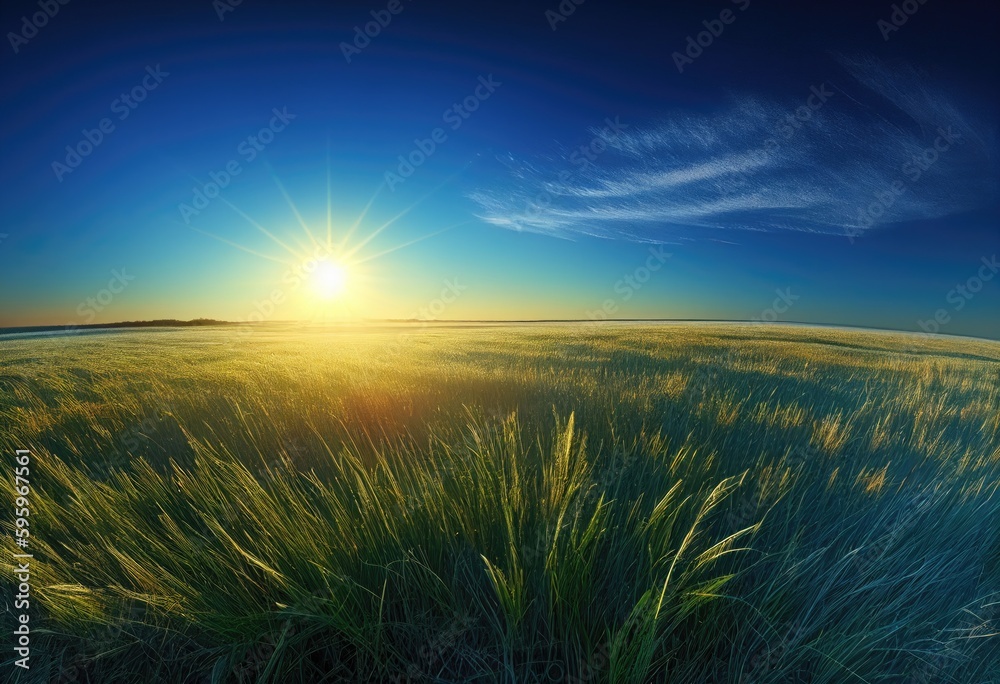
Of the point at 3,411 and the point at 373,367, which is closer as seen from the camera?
the point at 3,411

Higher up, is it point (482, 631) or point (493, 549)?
point (493, 549)

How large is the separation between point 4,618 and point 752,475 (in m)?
3.80

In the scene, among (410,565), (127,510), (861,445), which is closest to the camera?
(410,565)

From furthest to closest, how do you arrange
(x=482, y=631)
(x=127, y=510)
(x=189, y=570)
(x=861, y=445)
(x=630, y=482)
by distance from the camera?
(x=861, y=445)
(x=630, y=482)
(x=127, y=510)
(x=189, y=570)
(x=482, y=631)

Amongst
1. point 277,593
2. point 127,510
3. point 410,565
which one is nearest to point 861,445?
point 410,565

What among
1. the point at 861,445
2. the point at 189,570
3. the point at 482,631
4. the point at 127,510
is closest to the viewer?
the point at 482,631

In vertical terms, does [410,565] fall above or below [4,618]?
above

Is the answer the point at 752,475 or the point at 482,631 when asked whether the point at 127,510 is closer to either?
the point at 482,631

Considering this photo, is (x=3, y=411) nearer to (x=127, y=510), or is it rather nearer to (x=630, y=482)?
(x=127, y=510)

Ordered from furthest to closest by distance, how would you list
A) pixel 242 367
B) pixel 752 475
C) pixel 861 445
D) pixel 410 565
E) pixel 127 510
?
pixel 242 367
pixel 861 445
pixel 752 475
pixel 127 510
pixel 410 565

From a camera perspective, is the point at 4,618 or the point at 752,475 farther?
the point at 752,475

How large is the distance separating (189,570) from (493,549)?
4.15 ft

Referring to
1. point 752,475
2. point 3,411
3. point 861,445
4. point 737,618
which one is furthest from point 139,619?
point 3,411

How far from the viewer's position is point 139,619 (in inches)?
67.9
